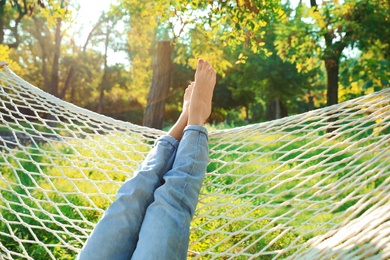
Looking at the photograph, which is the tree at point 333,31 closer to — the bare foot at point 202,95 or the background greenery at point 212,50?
the background greenery at point 212,50

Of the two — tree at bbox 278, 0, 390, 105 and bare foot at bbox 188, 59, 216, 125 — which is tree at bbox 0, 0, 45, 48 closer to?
tree at bbox 278, 0, 390, 105

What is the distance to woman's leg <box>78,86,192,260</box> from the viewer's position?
1.06 m

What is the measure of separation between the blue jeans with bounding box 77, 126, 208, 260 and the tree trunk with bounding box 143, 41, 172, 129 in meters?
3.57

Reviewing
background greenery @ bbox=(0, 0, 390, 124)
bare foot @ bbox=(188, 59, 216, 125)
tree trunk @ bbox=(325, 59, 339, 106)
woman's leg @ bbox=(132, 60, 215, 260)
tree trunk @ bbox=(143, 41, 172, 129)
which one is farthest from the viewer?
tree trunk @ bbox=(325, 59, 339, 106)

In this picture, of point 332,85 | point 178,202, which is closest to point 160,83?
point 332,85

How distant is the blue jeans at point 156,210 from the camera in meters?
1.03

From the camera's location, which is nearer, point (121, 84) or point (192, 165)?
point (192, 165)

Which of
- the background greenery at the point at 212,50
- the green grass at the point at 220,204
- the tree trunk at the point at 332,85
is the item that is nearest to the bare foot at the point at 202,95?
the green grass at the point at 220,204

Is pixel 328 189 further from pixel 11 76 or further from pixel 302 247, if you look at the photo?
pixel 11 76

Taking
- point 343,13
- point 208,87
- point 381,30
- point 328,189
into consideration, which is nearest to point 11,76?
point 208,87

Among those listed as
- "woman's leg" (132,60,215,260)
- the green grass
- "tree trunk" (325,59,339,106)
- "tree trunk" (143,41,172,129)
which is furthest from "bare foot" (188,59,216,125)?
"tree trunk" (325,59,339,106)

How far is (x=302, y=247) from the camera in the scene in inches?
43.6

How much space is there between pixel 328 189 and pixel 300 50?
4.47m

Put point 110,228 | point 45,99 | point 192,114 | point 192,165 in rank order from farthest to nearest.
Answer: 1. point 45,99
2. point 192,114
3. point 192,165
4. point 110,228
